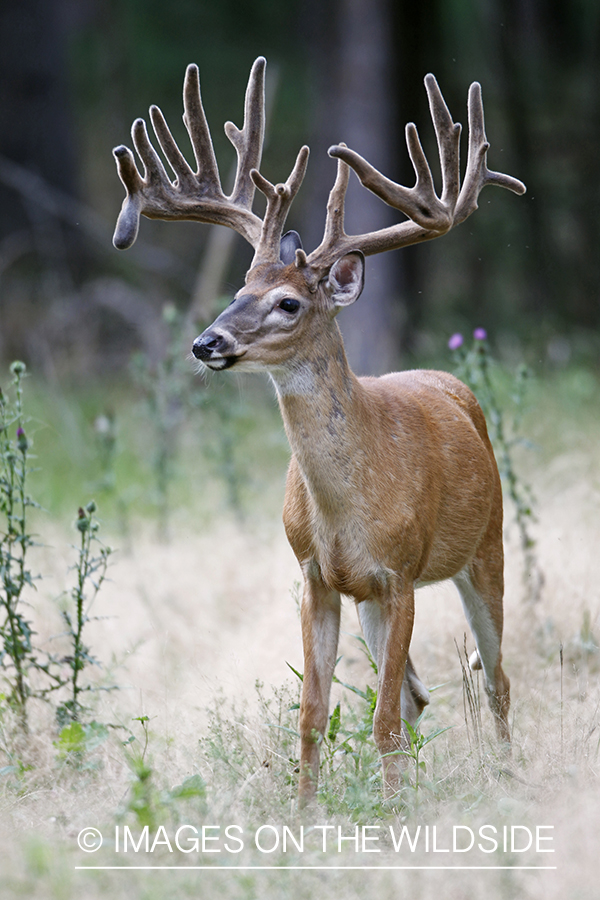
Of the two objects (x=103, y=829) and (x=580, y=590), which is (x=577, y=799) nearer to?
(x=103, y=829)

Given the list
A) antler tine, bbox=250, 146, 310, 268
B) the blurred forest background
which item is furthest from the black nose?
the blurred forest background

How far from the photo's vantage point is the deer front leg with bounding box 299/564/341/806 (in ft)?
13.0

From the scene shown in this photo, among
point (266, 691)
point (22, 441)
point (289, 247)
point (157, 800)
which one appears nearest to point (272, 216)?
point (289, 247)

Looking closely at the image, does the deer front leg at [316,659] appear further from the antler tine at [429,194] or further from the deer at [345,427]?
the antler tine at [429,194]

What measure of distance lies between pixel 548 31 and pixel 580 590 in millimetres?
14072

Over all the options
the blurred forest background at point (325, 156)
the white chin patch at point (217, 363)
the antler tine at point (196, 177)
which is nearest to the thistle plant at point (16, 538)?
the antler tine at point (196, 177)

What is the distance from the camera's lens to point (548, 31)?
17.4m

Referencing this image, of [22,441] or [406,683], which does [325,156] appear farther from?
[406,683]

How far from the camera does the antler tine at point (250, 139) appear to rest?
4.52 metres

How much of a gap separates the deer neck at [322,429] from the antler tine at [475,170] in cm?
86

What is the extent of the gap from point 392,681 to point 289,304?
A: 1.42m

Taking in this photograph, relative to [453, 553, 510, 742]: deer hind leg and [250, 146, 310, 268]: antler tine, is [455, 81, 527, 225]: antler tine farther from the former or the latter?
[453, 553, 510, 742]: deer hind leg

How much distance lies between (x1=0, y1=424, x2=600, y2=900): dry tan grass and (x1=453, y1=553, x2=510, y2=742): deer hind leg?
0.32 ft

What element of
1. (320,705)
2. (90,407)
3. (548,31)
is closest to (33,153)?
(90,407)
